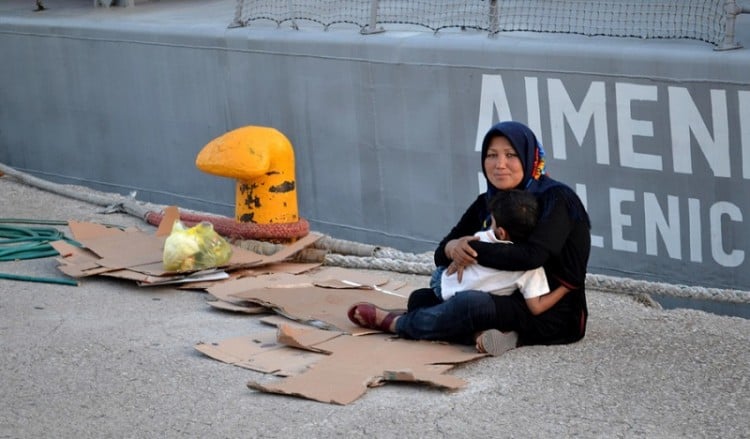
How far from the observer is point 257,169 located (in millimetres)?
7203

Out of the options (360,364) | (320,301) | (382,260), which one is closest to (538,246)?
(360,364)

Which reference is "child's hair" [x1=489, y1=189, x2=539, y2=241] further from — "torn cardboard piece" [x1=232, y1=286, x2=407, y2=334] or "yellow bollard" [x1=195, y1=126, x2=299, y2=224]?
"yellow bollard" [x1=195, y1=126, x2=299, y2=224]

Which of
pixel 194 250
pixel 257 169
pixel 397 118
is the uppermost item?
pixel 397 118

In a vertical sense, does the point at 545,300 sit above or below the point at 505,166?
below

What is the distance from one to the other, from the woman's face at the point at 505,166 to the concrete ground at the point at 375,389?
69 centimetres

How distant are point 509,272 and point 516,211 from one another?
0.27 meters

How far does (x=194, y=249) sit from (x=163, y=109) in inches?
145

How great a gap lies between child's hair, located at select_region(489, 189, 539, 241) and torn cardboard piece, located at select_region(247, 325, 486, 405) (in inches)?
20.9

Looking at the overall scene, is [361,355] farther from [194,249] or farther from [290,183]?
[290,183]

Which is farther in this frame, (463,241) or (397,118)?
(397,118)

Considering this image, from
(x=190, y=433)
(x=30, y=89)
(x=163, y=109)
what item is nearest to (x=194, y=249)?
(x=190, y=433)

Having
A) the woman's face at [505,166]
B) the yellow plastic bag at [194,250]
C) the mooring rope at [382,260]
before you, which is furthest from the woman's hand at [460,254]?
the yellow plastic bag at [194,250]

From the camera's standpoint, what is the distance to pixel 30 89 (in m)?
11.1

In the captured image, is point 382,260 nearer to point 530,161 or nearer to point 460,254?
point 460,254
